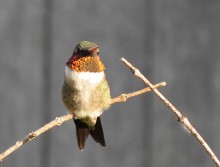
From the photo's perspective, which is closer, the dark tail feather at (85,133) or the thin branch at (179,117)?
the thin branch at (179,117)

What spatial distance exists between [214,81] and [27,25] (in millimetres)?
730

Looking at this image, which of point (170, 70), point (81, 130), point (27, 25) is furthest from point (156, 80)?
point (81, 130)

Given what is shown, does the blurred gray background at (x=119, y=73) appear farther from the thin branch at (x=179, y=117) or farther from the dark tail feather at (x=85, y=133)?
the thin branch at (x=179, y=117)

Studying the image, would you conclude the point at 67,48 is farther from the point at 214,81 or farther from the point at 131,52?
the point at 214,81

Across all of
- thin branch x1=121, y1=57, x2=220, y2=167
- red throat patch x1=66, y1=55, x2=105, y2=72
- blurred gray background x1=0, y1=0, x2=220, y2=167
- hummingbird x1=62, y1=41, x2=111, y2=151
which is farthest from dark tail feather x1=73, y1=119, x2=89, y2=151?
blurred gray background x1=0, y1=0, x2=220, y2=167

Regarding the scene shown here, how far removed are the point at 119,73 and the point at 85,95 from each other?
1423mm

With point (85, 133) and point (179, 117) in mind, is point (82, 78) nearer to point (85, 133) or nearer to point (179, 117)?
point (85, 133)

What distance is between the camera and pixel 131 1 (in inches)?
101

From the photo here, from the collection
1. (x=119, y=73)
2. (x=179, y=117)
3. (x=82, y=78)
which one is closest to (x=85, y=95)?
(x=82, y=78)

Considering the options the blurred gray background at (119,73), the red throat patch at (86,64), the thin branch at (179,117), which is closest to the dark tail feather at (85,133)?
the red throat patch at (86,64)

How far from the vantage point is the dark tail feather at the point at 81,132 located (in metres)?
1.05

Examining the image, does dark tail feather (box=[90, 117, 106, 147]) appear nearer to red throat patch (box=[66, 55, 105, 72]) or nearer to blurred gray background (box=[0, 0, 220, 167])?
red throat patch (box=[66, 55, 105, 72])

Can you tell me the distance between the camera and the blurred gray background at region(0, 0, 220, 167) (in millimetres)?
2496

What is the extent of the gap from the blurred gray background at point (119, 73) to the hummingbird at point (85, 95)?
131 cm
